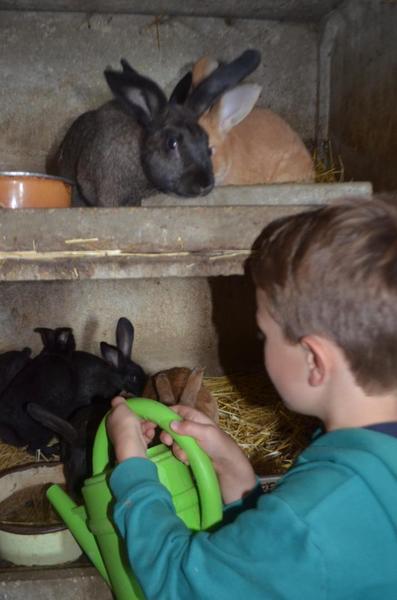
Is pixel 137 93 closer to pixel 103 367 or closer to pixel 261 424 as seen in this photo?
pixel 103 367

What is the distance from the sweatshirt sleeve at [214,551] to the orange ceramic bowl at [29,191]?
4.02 feet

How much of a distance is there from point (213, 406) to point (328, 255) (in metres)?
1.58

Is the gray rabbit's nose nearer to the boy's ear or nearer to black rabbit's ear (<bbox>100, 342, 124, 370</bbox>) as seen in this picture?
black rabbit's ear (<bbox>100, 342, 124, 370</bbox>)

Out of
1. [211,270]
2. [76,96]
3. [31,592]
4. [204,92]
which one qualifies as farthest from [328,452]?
[76,96]

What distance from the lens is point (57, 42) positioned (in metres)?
3.49

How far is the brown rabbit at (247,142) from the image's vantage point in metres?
2.98

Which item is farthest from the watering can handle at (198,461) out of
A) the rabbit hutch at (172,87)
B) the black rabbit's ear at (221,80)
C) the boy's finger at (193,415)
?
the black rabbit's ear at (221,80)

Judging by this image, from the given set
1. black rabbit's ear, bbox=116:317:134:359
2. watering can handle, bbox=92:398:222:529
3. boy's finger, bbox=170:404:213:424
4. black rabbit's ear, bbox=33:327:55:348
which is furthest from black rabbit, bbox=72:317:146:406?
watering can handle, bbox=92:398:222:529

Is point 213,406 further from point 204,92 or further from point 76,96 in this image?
point 76,96

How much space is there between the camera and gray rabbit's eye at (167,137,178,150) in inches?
105

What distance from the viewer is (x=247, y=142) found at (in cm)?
310

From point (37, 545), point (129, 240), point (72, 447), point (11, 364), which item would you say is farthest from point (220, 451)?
point (11, 364)

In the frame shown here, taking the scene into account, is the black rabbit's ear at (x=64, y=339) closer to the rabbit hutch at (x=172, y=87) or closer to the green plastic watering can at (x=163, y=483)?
the rabbit hutch at (x=172, y=87)

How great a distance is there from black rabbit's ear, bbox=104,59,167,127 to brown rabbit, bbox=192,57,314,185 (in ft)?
0.94
